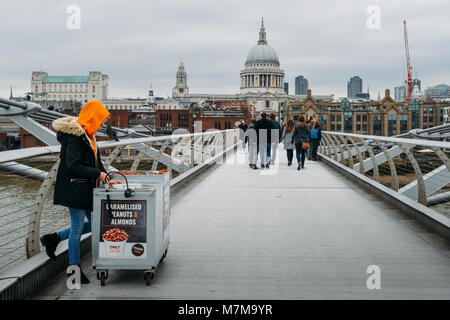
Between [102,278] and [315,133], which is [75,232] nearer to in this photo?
[102,278]

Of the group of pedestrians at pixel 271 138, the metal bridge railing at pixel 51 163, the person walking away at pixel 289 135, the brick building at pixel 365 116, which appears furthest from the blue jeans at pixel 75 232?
the brick building at pixel 365 116

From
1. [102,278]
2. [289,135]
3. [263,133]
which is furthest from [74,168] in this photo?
[289,135]

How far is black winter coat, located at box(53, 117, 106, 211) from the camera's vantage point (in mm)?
3725

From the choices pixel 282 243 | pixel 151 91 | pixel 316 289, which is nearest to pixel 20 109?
pixel 282 243

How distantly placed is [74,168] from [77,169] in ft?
0.07

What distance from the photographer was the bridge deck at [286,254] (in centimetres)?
378

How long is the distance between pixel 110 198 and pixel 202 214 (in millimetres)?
3136

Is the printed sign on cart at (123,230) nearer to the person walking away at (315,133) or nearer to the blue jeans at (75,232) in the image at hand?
the blue jeans at (75,232)

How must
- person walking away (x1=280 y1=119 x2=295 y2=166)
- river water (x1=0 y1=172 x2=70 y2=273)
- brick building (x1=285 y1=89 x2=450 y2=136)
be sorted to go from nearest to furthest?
river water (x1=0 y1=172 x2=70 y2=273)
person walking away (x1=280 y1=119 x2=295 y2=166)
brick building (x1=285 y1=89 x2=450 y2=136)

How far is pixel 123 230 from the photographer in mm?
3826

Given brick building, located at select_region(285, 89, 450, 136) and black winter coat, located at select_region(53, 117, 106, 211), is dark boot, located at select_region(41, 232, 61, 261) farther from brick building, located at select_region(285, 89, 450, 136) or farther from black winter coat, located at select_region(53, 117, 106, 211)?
brick building, located at select_region(285, 89, 450, 136)

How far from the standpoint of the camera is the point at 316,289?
12.5ft

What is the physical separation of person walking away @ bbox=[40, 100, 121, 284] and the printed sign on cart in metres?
0.19

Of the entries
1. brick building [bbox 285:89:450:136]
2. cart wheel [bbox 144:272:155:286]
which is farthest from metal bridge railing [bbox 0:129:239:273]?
brick building [bbox 285:89:450:136]
